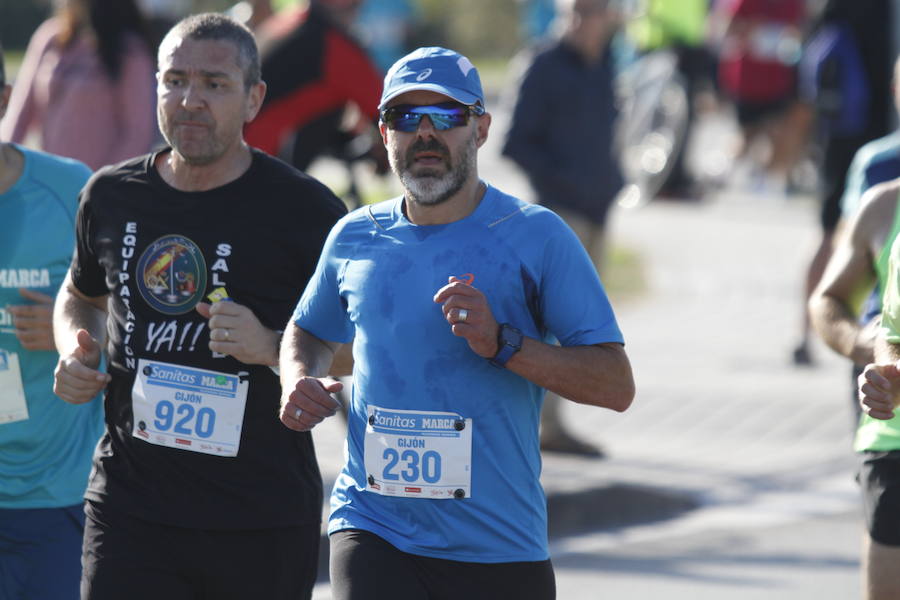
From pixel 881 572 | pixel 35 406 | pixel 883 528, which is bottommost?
pixel 881 572

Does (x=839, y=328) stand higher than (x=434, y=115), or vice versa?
(x=434, y=115)

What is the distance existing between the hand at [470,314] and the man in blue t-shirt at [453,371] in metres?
0.09

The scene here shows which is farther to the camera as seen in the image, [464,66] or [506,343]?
[464,66]

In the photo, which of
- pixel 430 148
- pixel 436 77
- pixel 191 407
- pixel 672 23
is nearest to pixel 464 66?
pixel 436 77

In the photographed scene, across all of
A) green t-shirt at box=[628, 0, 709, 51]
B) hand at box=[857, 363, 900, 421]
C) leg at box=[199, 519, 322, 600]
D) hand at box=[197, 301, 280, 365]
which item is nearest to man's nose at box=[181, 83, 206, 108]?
hand at box=[197, 301, 280, 365]

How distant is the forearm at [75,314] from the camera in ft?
14.9

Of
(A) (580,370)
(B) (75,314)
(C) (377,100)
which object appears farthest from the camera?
(C) (377,100)

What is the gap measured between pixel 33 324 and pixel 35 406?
0.74ft

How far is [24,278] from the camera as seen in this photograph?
4.81 metres

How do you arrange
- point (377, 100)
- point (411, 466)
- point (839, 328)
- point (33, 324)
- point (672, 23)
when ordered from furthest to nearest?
point (672, 23)
point (377, 100)
point (839, 328)
point (33, 324)
point (411, 466)

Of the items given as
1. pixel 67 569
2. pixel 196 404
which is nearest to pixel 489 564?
pixel 196 404

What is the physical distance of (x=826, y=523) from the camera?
802cm

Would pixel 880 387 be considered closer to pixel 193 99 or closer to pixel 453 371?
pixel 453 371

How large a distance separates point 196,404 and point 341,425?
5.00m
